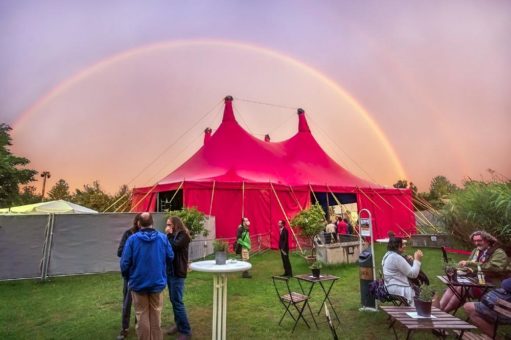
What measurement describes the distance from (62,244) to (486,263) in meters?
8.82

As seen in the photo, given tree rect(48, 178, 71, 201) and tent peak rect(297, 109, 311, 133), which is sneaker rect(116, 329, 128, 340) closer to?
tent peak rect(297, 109, 311, 133)

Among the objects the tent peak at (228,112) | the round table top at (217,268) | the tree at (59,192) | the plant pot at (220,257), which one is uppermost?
the tent peak at (228,112)

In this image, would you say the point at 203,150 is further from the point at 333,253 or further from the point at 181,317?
the point at 181,317

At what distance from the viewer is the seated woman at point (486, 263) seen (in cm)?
470

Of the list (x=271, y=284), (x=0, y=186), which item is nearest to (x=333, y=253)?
(x=271, y=284)

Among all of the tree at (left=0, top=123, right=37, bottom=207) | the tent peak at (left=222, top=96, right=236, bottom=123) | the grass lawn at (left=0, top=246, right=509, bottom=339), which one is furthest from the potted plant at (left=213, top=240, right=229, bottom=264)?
the tree at (left=0, top=123, right=37, bottom=207)

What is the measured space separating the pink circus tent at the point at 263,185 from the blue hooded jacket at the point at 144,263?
363 inches

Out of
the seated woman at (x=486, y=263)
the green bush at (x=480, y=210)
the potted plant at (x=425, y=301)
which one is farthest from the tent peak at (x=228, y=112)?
the potted plant at (x=425, y=301)

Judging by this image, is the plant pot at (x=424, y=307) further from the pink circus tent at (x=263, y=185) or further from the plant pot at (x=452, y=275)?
the pink circus tent at (x=263, y=185)

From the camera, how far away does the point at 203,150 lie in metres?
18.1

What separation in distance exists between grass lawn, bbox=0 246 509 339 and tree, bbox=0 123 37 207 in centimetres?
1652

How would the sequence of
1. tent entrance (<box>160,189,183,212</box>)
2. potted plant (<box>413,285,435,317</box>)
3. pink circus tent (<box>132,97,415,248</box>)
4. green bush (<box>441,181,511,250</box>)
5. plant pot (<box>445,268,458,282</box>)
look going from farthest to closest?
tent entrance (<box>160,189,183,212</box>) → pink circus tent (<box>132,97,415,248</box>) → green bush (<box>441,181,511,250</box>) → plant pot (<box>445,268,458,282</box>) → potted plant (<box>413,285,435,317</box>)

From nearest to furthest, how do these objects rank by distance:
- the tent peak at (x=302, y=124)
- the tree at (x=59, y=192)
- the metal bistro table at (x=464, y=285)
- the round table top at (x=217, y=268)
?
the round table top at (x=217, y=268) < the metal bistro table at (x=464, y=285) < the tent peak at (x=302, y=124) < the tree at (x=59, y=192)

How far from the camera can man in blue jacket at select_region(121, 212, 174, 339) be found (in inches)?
142
